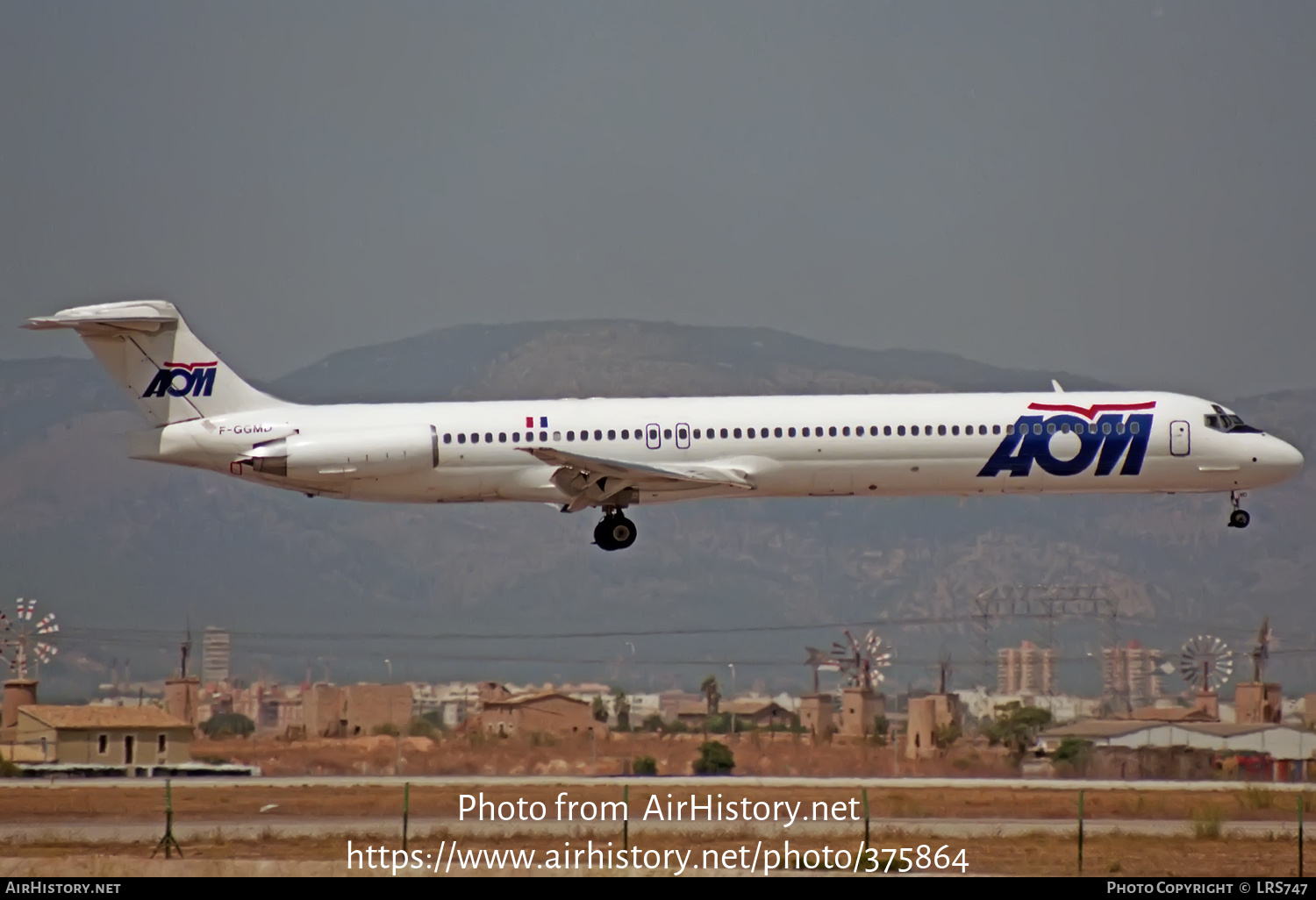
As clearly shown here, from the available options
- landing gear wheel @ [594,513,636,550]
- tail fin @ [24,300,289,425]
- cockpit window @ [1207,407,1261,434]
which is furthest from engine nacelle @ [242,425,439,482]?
cockpit window @ [1207,407,1261,434]

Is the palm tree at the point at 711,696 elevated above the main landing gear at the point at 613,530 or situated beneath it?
situated beneath

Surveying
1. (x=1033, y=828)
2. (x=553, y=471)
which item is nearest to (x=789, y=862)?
(x=1033, y=828)

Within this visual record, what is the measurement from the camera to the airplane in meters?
39.2

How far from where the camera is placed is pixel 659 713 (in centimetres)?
4694

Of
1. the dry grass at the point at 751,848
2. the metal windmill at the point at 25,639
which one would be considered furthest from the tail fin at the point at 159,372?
the metal windmill at the point at 25,639

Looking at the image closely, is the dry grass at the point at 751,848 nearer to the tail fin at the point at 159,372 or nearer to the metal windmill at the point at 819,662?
→ the tail fin at the point at 159,372

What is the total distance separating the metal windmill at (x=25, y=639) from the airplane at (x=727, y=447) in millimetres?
19354

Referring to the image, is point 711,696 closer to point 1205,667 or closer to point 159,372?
point 159,372

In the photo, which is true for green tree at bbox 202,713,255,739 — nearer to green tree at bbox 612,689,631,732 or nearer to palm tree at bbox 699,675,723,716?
green tree at bbox 612,689,631,732

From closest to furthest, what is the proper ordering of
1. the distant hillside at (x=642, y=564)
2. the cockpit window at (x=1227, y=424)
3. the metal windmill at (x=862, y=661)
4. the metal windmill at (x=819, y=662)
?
the cockpit window at (x=1227, y=424)
the metal windmill at (x=862, y=661)
the metal windmill at (x=819, y=662)
the distant hillside at (x=642, y=564)

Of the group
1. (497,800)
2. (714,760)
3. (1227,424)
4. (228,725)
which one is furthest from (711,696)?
(1227,424)

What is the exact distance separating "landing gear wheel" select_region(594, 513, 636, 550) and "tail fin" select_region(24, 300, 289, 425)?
25.8ft

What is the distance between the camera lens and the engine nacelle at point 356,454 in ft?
129
